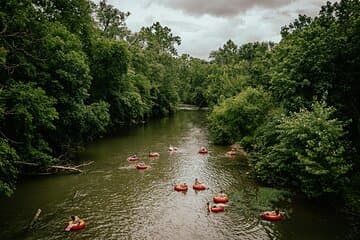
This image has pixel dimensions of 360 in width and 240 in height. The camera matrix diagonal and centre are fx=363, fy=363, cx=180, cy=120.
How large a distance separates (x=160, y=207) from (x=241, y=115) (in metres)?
16.8

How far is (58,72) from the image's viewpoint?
2461 centimetres

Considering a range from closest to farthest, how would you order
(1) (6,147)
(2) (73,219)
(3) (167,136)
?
(1) (6,147) < (2) (73,219) < (3) (167,136)

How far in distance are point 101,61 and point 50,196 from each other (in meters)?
20.4

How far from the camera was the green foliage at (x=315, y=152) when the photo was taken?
18.3 meters

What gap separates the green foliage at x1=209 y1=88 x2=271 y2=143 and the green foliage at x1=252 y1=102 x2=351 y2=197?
1112 cm

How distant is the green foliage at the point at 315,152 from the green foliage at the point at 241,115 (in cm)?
1112

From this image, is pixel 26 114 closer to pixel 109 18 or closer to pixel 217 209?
pixel 217 209

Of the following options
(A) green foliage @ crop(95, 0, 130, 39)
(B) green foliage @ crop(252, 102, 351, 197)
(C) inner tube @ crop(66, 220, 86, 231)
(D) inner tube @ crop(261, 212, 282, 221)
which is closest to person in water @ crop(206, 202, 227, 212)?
(D) inner tube @ crop(261, 212, 282, 221)

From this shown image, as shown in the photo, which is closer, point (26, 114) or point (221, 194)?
point (26, 114)

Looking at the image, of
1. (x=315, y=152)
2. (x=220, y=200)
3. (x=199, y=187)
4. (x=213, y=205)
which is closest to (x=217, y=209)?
(x=213, y=205)

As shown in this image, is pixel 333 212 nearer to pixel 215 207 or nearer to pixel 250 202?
pixel 250 202

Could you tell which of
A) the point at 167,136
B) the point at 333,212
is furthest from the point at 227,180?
the point at 167,136

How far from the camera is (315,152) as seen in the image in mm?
18516

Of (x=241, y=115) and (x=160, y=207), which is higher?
(x=241, y=115)
